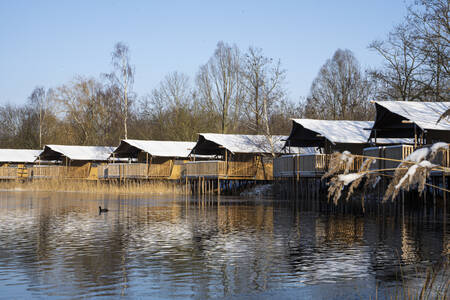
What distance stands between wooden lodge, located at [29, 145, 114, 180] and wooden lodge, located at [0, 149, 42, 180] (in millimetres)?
4754

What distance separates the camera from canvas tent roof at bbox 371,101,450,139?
87.8ft

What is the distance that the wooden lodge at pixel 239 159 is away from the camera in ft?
139

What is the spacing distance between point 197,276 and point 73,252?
343 cm

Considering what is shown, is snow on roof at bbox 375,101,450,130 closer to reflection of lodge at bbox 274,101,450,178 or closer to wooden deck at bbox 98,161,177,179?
reflection of lodge at bbox 274,101,450,178

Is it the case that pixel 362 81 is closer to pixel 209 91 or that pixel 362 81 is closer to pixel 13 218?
pixel 209 91

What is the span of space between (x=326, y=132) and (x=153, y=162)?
19.9 metres

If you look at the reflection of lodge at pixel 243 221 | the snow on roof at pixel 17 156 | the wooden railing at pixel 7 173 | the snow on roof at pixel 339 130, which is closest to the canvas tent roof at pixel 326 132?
the snow on roof at pixel 339 130

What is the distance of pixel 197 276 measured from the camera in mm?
9188

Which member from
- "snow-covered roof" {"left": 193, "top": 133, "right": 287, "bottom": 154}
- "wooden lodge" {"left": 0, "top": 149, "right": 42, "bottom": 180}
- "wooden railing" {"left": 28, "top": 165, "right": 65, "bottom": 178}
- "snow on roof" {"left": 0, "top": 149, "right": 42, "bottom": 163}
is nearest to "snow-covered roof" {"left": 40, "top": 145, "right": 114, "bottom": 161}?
"wooden railing" {"left": 28, "top": 165, "right": 65, "bottom": 178}

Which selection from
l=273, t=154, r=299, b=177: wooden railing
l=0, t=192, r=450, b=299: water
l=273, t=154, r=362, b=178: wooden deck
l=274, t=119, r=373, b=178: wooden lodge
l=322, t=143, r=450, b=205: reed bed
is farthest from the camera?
l=273, t=154, r=299, b=177: wooden railing

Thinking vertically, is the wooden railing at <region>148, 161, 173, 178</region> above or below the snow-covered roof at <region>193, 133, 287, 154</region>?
below

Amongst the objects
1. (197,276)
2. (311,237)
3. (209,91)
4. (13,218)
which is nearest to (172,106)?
(209,91)

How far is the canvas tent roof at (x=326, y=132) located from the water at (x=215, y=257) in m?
15.7

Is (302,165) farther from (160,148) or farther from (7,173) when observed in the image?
(7,173)
